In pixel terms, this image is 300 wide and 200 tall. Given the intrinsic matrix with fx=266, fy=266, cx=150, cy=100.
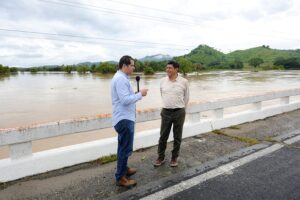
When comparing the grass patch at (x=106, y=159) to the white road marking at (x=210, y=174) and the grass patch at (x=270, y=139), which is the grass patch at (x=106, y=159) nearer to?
the white road marking at (x=210, y=174)

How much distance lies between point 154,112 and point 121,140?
5.77 ft

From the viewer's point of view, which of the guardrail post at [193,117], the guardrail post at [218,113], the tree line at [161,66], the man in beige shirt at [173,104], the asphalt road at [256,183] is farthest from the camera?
the tree line at [161,66]

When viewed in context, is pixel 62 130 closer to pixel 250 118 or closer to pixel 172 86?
pixel 172 86

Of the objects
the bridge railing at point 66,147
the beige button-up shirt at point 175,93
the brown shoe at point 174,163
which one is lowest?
the brown shoe at point 174,163

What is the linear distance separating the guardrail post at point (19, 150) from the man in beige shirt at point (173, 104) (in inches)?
70.2

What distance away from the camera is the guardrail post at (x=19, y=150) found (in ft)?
11.3

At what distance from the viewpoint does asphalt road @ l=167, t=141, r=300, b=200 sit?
10.0ft

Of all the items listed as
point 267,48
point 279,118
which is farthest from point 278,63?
point 279,118

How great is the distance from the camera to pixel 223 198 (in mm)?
3006

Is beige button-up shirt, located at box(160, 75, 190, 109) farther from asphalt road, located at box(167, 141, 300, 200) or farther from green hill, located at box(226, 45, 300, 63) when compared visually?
green hill, located at box(226, 45, 300, 63)

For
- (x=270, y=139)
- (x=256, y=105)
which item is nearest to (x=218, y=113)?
(x=270, y=139)

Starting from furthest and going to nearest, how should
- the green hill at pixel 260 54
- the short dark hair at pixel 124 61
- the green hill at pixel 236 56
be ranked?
the green hill at pixel 260 54, the green hill at pixel 236 56, the short dark hair at pixel 124 61

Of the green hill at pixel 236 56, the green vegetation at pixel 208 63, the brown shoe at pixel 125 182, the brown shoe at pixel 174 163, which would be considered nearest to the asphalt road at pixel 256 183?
the brown shoe at pixel 125 182

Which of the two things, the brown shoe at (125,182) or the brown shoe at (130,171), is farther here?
the brown shoe at (130,171)
